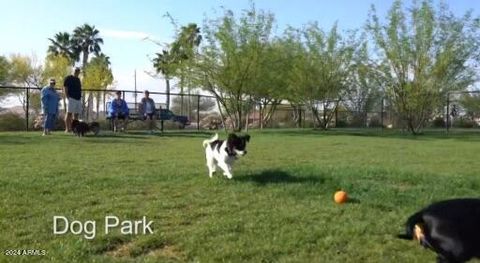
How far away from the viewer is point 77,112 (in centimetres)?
1733

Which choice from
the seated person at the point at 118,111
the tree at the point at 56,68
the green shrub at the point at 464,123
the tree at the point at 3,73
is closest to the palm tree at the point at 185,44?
the seated person at the point at 118,111

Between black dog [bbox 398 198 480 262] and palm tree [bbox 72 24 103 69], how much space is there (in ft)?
205

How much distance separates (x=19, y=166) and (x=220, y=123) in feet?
72.5

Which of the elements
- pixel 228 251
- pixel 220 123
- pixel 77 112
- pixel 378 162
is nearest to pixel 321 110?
pixel 220 123

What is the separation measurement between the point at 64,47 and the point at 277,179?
193 ft

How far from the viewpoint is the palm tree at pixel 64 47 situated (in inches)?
2442

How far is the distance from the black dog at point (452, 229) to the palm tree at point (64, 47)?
6102 cm

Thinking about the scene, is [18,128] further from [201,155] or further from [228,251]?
[228,251]

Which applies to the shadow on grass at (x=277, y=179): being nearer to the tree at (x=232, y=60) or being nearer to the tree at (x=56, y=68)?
the tree at (x=232, y=60)

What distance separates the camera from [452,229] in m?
3.85

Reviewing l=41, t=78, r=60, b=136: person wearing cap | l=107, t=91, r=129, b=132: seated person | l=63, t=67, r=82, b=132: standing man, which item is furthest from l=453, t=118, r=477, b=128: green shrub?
l=41, t=78, r=60, b=136: person wearing cap

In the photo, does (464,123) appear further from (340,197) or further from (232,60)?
(340,197)

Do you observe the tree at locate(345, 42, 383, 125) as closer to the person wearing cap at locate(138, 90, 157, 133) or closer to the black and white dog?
the person wearing cap at locate(138, 90, 157, 133)

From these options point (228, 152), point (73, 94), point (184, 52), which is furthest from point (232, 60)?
point (228, 152)
